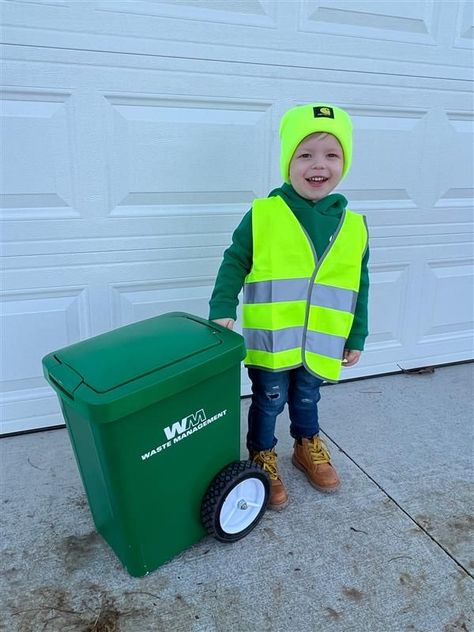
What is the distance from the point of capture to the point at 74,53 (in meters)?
2.01

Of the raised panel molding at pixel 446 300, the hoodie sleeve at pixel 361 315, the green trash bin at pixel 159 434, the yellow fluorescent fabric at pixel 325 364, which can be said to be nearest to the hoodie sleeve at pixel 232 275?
the green trash bin at pixel 159 434

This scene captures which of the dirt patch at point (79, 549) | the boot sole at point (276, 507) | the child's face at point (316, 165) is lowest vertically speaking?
the dirt patch at point (79, 549)

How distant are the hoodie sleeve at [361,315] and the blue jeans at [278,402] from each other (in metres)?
0.21

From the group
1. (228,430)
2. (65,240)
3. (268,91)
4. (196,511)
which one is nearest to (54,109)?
(65,240)

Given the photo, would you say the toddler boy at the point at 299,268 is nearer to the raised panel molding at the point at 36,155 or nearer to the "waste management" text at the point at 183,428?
the "waste management" text at the point at 183,428

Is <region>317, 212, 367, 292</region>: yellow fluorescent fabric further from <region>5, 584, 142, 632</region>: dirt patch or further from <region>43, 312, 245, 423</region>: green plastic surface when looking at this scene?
<region>5, 584, 142, 632</region>: dirt patch

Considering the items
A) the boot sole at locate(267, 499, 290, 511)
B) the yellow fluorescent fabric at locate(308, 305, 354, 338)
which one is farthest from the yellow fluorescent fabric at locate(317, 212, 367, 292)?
the boot sole at locate(267, 499, 290, 511)

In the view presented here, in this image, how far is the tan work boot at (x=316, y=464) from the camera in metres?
1.99

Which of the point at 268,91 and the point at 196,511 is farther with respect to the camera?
the point at 268,91

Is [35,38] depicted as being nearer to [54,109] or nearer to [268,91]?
[54,109]

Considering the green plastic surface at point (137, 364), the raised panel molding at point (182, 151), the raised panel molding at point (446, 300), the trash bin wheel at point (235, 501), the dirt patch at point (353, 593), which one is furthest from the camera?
the raised panel molding at point (446, 300)

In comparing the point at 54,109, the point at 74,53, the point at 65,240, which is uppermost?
the point at 74,53

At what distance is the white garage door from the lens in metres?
2.04

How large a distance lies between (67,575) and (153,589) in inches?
11.5
